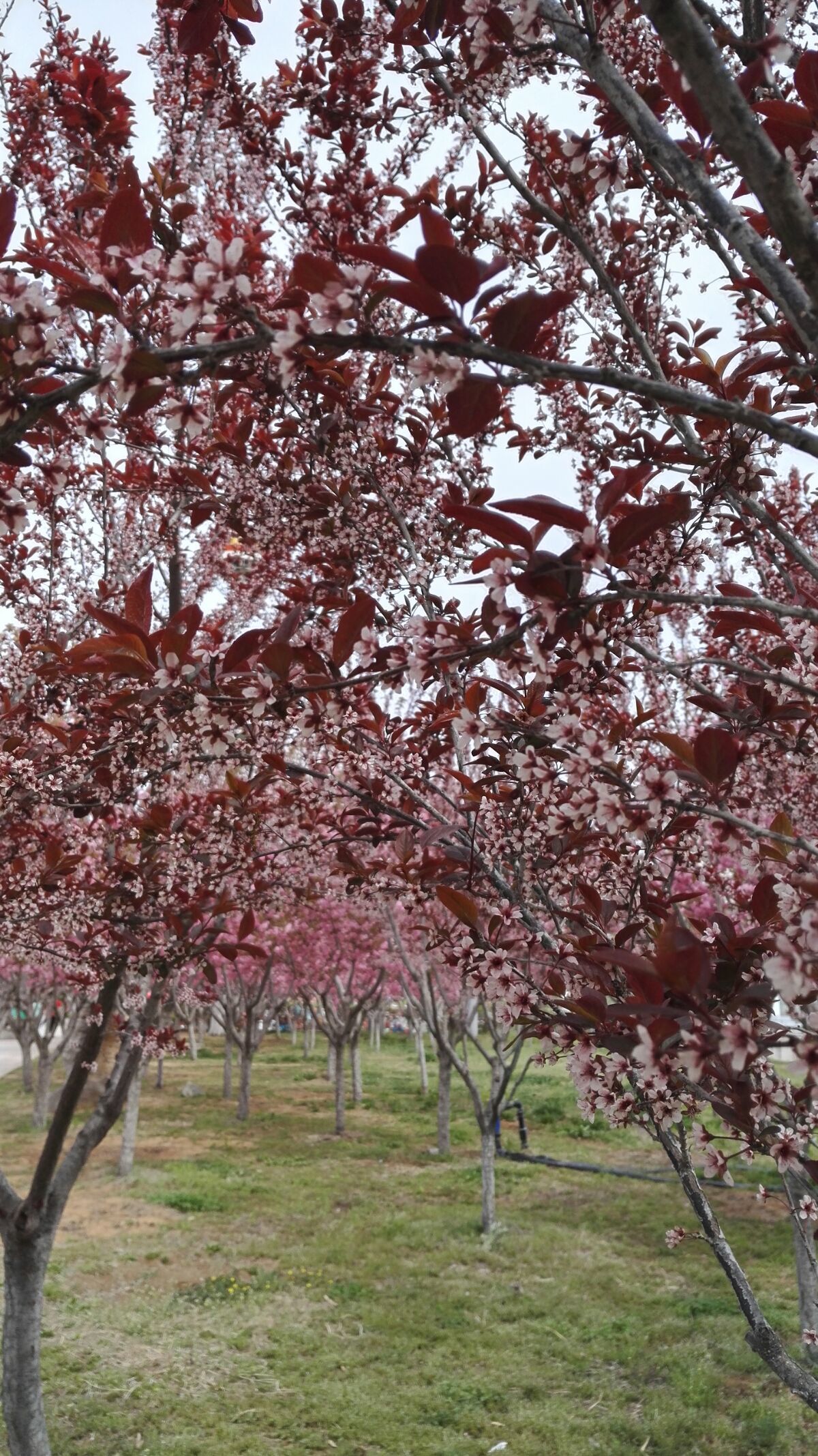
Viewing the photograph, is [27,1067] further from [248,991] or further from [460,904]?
[460,904]

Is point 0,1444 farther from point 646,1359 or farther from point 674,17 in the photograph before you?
point 674,17

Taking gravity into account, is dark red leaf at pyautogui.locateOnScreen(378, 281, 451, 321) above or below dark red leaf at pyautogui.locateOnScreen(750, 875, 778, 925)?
above

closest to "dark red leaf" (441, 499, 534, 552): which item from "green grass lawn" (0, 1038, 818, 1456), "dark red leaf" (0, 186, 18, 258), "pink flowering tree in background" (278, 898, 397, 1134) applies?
"dark red leaf" (0, 186, 18, 258)

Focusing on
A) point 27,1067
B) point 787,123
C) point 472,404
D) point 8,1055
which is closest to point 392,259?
point 472,404

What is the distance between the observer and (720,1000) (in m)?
1.19

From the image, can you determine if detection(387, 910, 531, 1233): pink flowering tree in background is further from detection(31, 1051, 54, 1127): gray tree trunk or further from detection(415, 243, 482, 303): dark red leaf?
detection(31, 1051, 54, 1127): gray tree trunk

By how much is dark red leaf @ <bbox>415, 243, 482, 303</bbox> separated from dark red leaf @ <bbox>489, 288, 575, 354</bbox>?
0.04 m

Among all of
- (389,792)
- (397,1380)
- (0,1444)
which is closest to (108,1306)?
(0,1444)

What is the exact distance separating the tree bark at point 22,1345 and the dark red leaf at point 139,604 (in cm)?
318

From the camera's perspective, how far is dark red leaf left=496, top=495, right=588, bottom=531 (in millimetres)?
954

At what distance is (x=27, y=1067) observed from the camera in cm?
→ 1535

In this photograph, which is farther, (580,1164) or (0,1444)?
(580,1164)

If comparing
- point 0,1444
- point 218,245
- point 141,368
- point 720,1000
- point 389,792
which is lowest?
point 0,1444

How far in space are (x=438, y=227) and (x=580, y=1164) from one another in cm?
1016
